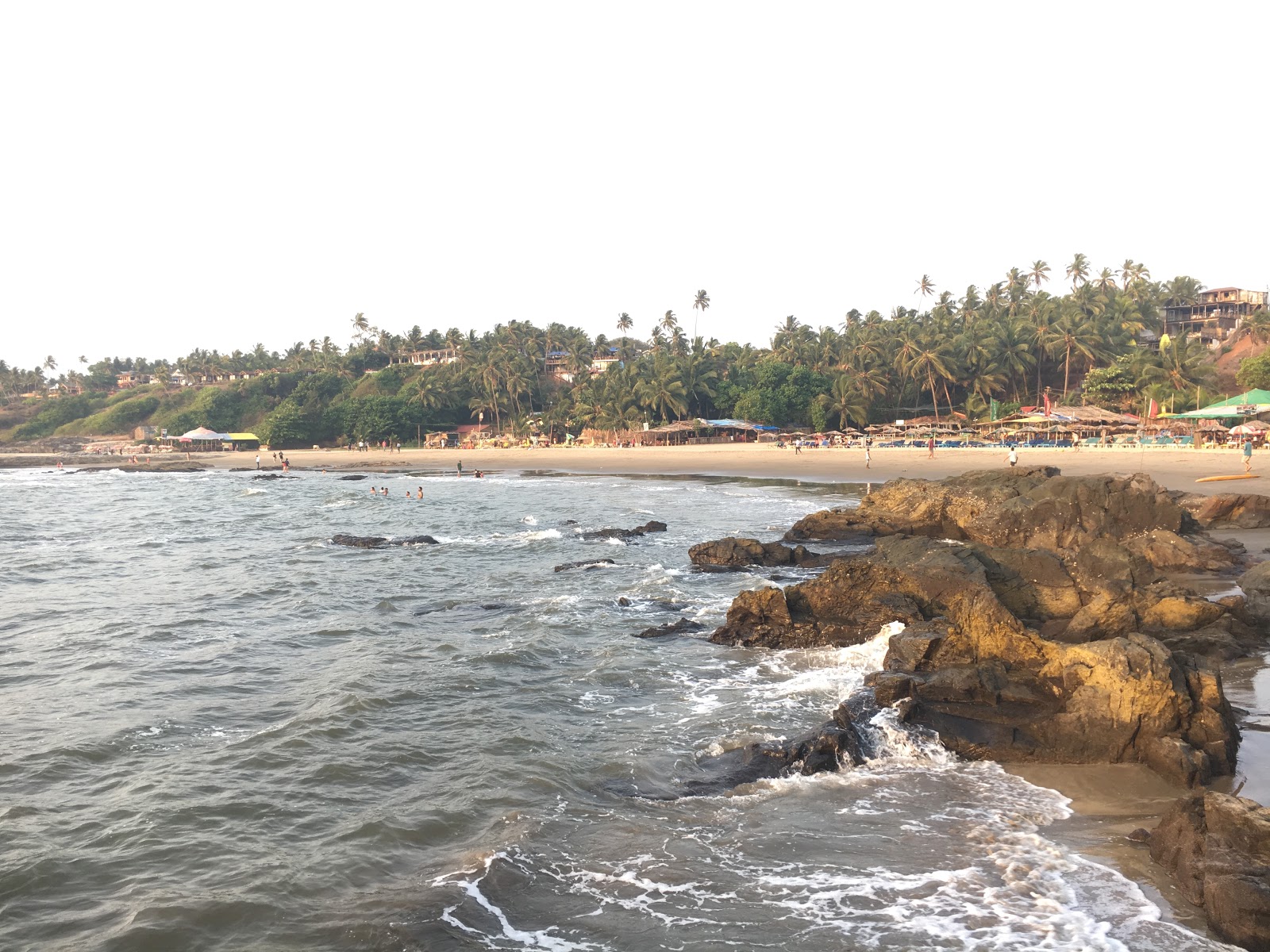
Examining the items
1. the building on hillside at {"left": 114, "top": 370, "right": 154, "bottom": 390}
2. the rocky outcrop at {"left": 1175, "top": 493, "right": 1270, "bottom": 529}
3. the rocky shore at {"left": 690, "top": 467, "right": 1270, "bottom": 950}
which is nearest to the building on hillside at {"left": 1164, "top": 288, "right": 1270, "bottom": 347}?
the rocky outcrop at {"left": 1175, "top": 493, "right": 1270, "bottom": 529}

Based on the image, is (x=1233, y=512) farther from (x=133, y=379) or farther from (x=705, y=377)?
(x=133, y=379)

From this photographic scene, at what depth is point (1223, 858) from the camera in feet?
20.3

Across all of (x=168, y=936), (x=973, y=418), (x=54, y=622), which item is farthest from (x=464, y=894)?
(x=973, y=418)

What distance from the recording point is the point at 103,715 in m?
11.6

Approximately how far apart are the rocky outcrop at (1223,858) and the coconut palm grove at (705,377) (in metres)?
57.4

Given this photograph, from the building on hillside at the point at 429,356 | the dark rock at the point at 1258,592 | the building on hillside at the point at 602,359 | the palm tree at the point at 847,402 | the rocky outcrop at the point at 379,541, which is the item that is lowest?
the rocky outcrop at the point at 379,541

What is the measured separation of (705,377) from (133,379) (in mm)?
97052

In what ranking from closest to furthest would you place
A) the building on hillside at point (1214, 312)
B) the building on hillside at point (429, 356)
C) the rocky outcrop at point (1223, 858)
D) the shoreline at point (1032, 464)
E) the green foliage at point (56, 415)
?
1. the rocky outcrop at point (1223, 858)
2. the shoreline at point (1032, 464)
3. the building on hillside at point (1214, 312)
4. the green foliage at point (56, 415)
5. the building on hillside at point (429, 356)

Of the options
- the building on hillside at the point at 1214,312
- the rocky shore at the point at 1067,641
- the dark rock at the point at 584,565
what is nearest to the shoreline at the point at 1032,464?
the rocky shore at the point at 1067,641

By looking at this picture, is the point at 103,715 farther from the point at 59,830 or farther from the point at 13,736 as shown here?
the point at 59,830

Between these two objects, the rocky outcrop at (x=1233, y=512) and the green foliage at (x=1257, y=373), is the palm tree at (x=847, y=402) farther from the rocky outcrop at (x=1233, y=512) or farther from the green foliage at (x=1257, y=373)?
the rocky outcrop at (x=1233, y=512)

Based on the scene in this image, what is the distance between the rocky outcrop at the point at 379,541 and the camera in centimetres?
2727

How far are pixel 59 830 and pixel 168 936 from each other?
8.80ft

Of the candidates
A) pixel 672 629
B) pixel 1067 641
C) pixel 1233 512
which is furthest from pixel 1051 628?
pixel 1233 512
